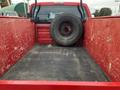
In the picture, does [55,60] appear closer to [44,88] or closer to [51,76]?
[51,76]

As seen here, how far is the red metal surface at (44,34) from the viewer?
18.1 feet

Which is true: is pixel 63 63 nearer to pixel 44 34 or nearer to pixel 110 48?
pixel 110 48

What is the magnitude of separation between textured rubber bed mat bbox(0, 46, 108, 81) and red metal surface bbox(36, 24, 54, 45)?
157 cm

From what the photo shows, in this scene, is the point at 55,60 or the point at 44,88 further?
the point at 55,60

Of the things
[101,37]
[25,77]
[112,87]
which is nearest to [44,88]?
[112,87]

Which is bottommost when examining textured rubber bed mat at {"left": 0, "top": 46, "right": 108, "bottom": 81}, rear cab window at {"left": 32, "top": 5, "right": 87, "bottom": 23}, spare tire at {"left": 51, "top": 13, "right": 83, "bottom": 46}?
textured rubber bed mat at {"left": 0, "top": 46, "right": 108, "bottom": 81}

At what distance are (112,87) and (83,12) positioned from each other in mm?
4339

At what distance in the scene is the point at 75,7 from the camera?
19.5 ft

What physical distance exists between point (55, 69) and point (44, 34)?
2.63m

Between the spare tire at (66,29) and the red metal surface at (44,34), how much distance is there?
0.72 feet

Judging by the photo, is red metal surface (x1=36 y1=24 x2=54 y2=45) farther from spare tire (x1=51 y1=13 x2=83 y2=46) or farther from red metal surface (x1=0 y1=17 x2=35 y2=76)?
red metal surface (x1=0 y1=17 x2=35 y2=76)

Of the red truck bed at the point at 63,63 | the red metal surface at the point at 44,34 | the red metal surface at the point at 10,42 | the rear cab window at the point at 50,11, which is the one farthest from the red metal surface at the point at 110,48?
the rear cab window at the point at 50,11

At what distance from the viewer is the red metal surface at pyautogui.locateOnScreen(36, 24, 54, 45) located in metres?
5.53

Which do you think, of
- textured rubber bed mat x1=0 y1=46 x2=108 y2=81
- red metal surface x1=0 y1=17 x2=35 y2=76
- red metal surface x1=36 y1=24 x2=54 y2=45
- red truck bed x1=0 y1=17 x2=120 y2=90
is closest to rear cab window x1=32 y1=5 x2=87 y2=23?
red metal surface x1=36 y1=24 x2=54 y2=45
